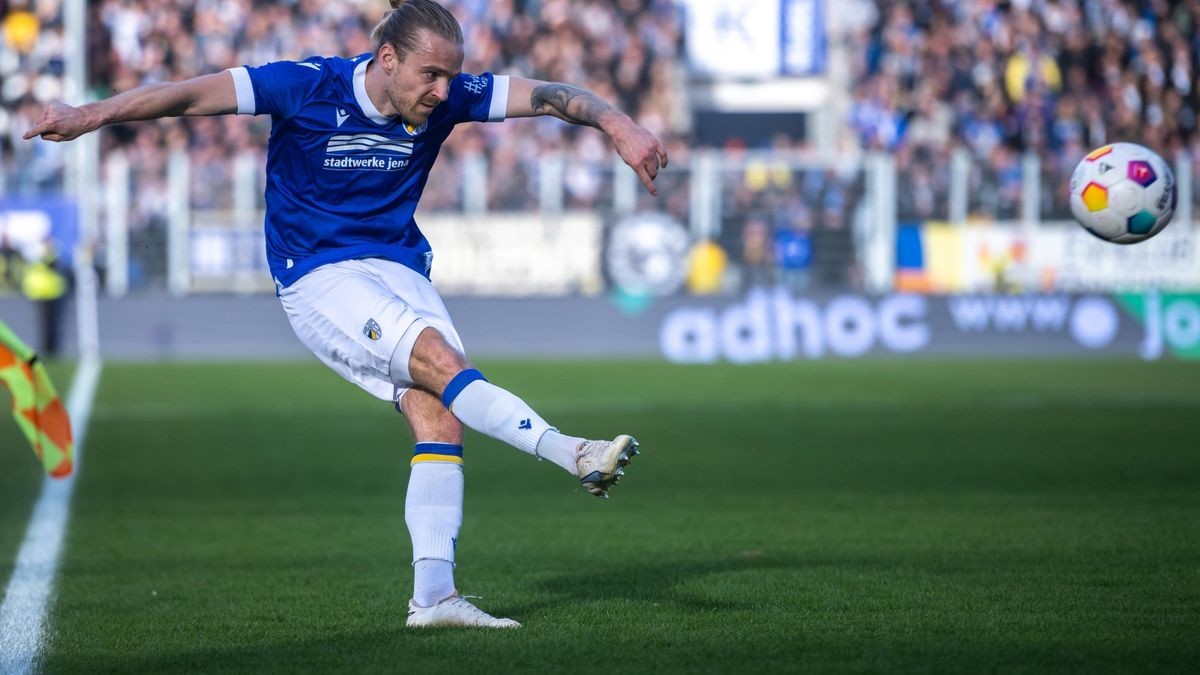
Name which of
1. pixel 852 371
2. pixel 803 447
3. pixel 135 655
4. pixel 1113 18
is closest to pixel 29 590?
pixel 135 655

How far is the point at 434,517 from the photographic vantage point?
199 inches

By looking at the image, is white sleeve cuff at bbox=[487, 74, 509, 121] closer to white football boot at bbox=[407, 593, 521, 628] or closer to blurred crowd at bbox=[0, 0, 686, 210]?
white football boot at bbox=[407, 593, 521, 628]

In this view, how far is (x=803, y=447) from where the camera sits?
1129 cm

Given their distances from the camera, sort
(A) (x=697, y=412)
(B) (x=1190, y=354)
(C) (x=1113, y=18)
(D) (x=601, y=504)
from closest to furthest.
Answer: (D) (x=601, y=504), (A) (x=697, y=412), (B) (x=1190, y=354), (C) (x=1113, y=18)

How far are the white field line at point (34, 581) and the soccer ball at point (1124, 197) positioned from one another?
437cm

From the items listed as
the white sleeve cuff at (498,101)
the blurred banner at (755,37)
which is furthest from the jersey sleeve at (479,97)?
the blurred banner at (755,37)

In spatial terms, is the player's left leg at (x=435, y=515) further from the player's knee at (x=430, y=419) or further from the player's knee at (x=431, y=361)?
the player's knee at (x=431, y=361)

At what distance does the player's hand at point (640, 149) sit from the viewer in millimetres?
4820

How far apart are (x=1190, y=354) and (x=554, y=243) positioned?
838 cm

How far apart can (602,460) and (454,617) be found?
2.57 feet

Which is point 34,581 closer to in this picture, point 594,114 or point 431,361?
point 431,361

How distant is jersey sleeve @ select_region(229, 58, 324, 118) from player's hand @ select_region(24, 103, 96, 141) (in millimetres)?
455

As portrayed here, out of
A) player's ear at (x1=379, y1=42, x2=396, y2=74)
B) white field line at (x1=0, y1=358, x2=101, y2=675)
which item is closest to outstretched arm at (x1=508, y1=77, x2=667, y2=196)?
player's ear at (x1=379, y1=42, x2=396, y2=74)

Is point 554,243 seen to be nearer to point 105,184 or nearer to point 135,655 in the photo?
point 105,184
